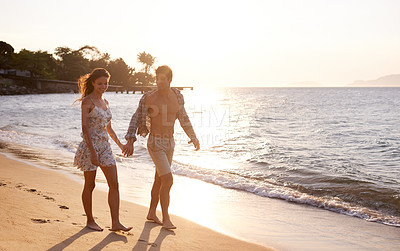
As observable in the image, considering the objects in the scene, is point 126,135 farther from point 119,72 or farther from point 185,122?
point 119,72

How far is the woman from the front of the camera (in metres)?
3.95

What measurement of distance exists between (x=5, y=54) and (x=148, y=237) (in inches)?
3123

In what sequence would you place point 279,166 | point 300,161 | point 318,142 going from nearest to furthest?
1. point 279,166
2. point 300,161
3. point 318,142

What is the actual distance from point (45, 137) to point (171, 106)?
12549mm

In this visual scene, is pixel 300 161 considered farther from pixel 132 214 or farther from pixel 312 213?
pixel 132 214

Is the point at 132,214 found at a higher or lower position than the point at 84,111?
lower

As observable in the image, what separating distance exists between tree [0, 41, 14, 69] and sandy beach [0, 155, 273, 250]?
73.7 meters

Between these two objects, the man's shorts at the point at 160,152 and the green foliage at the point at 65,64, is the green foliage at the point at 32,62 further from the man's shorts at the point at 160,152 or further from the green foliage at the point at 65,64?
the man's shorts at the point at 160,152

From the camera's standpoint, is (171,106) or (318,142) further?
(318,142)

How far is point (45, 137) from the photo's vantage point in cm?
1538

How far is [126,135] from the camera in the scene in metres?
4.62

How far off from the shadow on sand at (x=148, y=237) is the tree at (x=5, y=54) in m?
75.8

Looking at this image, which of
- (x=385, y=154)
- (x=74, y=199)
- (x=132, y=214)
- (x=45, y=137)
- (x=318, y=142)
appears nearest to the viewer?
(x=132, y=214)

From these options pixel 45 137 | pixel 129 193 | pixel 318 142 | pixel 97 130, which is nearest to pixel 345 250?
pixel 97 130
